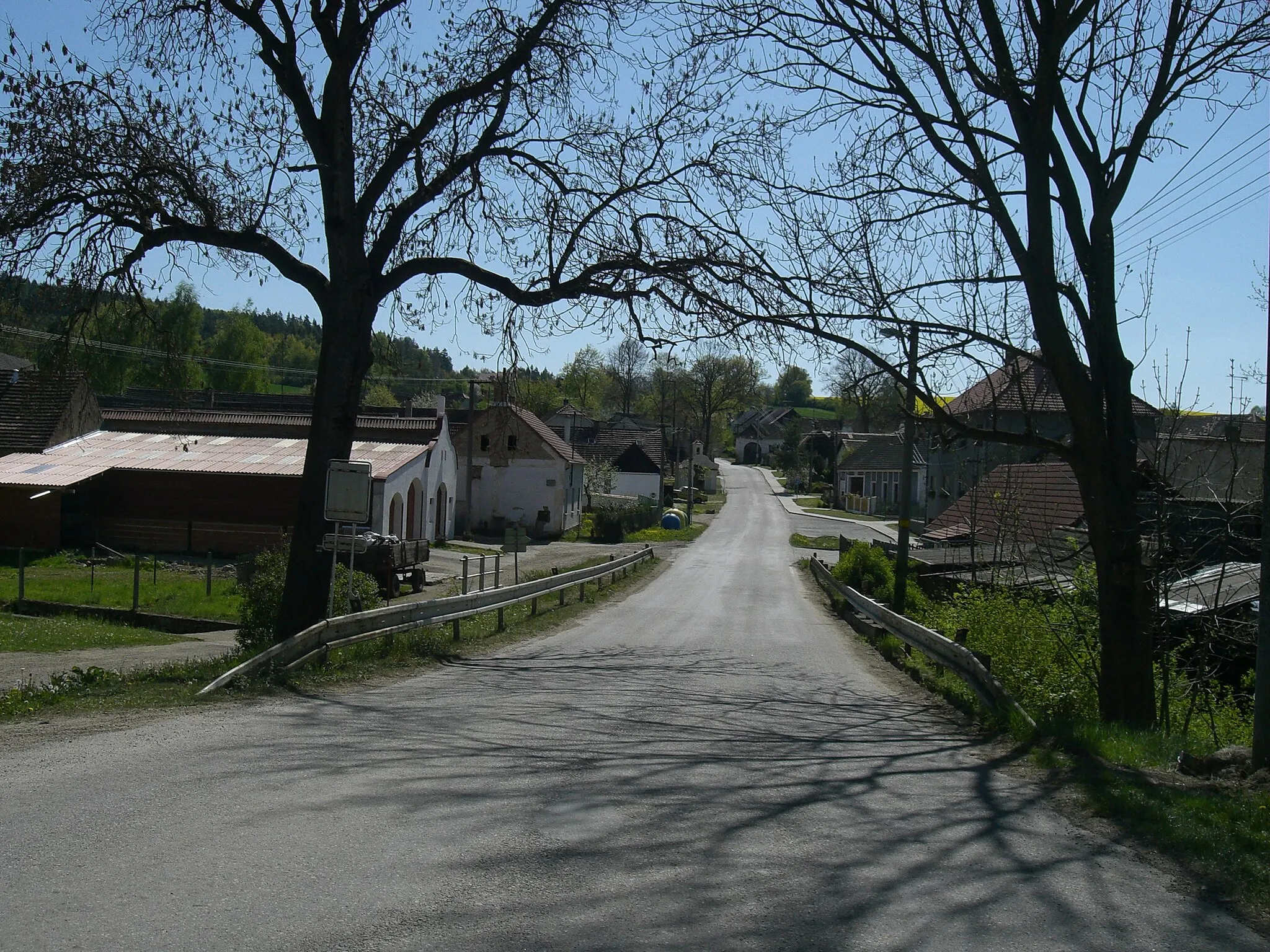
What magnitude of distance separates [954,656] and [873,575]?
18.4m

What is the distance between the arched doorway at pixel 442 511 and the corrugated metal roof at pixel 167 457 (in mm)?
5350

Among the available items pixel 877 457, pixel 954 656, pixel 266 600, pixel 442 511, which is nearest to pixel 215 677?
pixel 266 600

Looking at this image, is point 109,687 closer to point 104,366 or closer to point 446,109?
point 104,366

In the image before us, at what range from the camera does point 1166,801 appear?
663cm

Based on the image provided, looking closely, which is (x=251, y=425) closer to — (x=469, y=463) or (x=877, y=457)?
(x=469, y=463)

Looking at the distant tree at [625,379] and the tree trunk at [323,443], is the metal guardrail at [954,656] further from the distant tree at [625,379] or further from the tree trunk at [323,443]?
the distant tree at [625,379]

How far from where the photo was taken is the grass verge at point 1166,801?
5305 mm

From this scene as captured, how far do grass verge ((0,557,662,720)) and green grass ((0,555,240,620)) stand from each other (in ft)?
29.3

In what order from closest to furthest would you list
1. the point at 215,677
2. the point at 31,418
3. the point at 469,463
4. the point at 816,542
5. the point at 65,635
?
the point at 215,677
the point at 65,635
the point at 31,418
the point at 469,463
the point at 816,542

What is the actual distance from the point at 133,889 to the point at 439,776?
2473mm

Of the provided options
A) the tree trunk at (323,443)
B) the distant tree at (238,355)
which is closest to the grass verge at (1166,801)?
the tree trunk at (323,443)

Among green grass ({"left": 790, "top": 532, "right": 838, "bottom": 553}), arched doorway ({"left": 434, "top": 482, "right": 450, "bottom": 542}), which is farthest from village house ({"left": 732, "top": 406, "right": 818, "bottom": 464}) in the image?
arched doorway ({"left": 434, "top": 482, "right": 450, "bottom": 542})

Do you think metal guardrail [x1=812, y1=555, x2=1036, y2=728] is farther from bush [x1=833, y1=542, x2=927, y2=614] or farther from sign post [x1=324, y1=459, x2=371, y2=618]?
sign post [x1=324, y1=459, x2=371, y2=618]

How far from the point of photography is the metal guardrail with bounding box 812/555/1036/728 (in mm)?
10492
